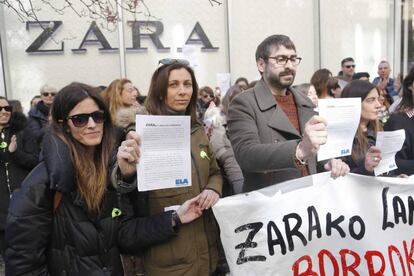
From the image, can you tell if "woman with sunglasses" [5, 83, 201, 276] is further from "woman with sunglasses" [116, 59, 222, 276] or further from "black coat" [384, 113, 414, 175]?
"black coat" [384, 113, 414, 175]

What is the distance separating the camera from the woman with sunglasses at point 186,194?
89.5 inches

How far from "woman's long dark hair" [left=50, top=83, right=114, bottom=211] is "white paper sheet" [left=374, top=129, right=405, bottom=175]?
1.50 metres

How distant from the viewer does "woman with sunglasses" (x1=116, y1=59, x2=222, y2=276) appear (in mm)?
2273

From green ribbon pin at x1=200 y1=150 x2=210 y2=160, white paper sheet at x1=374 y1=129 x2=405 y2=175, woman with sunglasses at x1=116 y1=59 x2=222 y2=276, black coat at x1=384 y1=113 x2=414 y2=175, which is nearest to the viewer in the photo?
woman with sunglasses at x1=116 y1=59 x2=222 y2=276

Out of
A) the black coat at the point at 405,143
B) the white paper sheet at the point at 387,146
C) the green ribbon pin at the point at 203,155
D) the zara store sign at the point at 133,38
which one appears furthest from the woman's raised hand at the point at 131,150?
the zara store sign at the point at 133,38

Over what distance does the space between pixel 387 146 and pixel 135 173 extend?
1442 millimetres

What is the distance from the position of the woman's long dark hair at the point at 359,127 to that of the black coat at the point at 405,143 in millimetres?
115

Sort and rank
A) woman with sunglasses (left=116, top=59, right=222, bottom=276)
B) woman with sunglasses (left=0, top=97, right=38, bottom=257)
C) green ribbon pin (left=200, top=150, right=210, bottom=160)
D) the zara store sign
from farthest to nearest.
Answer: the zara store sign < woman with sunglasses (left=0, top=97, right=38, bottom=257) < green ribbon pin (left=200, top=150, right=210, bottom=160) < woman with sunglasses (left=116, top=59, right=222, bottom=276)

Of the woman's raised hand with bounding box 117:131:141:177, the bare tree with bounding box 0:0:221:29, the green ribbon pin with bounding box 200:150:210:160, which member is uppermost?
the bare tree with bounding box 0:0:221:29

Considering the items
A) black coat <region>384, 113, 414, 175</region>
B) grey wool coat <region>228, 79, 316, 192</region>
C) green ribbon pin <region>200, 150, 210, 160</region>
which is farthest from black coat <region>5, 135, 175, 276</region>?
black coat <region>384, 113, 414, 175</region>

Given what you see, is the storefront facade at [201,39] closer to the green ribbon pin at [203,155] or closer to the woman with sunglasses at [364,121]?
the woman with sunglasses at [364,121]

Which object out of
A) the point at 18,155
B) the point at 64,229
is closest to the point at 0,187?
the point at 18,155

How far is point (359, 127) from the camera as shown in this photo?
3.09 metres

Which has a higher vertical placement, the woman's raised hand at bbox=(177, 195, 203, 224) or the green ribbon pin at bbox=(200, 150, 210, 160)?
the green ribbon pin at bbox=(200, 150, 210, 160)
